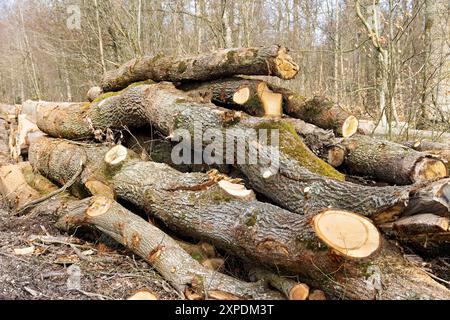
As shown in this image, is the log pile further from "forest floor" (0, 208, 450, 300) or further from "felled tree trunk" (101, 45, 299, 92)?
"forest floor" (0, 208, 450, 300)

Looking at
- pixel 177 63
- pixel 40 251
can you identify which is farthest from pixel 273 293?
pixel 177 63

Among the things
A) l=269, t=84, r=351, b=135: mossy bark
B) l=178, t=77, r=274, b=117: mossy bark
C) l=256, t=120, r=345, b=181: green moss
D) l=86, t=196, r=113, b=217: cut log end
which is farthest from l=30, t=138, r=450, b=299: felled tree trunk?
l=269, t=84, r=351, b=135: mossy bark

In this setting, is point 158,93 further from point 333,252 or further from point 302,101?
point 333,252

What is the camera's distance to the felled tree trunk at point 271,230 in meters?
2.37

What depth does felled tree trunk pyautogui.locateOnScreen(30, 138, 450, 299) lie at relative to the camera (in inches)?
93.4

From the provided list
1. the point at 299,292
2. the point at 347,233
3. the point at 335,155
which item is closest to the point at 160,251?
the point at 299,292

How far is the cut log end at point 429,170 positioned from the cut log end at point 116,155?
9.38 ft

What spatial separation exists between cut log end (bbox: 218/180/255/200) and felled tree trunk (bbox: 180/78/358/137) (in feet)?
3.87

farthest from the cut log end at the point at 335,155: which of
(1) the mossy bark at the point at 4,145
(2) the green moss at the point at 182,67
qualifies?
(1) the mossy bark at the point at 4,145

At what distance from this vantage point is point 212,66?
14.1 feet

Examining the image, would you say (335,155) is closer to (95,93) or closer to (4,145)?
(95,93)

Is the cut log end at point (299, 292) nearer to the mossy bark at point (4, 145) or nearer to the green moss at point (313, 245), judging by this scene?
the green moss at point (313, 245)

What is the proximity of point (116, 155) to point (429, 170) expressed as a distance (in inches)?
121

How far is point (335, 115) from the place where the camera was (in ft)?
14.1
